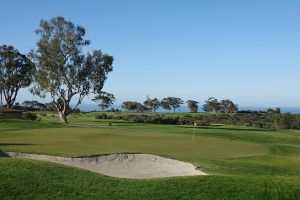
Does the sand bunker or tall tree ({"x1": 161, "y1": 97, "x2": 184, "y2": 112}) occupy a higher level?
tall tree ({"x1": 161, "y1": 97, "x2": 184, "y2": 112})

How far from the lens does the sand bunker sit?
2136 cm

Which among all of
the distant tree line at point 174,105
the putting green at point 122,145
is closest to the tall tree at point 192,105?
the distant tree line at point 174,105

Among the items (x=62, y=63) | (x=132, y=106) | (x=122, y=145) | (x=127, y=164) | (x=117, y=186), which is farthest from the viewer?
(x=132, y=106)

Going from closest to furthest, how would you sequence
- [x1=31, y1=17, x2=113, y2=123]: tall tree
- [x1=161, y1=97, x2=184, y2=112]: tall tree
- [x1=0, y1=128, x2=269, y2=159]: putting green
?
[x1=0, y1=128, x2=269, y2=159]: putting green
[x1=31, y1=17, x2=113, y2=123]: tall tree
[x1=161, y1=97, x2=184, y2=112]: tall tree

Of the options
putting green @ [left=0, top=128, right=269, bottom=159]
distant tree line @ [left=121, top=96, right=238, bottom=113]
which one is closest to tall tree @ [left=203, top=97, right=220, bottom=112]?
distant tree line @ [left=121, top=96, right=238, bottom=113]

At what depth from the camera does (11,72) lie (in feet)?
315

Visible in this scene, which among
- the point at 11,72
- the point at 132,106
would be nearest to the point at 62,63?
the point at 11,72

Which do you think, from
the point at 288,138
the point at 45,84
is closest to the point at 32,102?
the point at 45,84

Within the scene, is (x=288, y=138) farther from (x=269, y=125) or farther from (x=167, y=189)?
(x=269, y=125)

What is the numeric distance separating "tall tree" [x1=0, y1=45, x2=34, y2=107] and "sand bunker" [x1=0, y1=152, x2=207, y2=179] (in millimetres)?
74743

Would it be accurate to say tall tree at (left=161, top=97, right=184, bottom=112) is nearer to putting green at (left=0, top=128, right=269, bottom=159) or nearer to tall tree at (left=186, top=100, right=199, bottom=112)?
tall tree at (left=186, top=100, right=199, bottom=112)

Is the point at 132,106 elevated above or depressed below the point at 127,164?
above

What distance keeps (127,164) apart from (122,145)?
255 inches

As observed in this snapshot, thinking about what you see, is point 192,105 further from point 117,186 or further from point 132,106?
point 117,186
